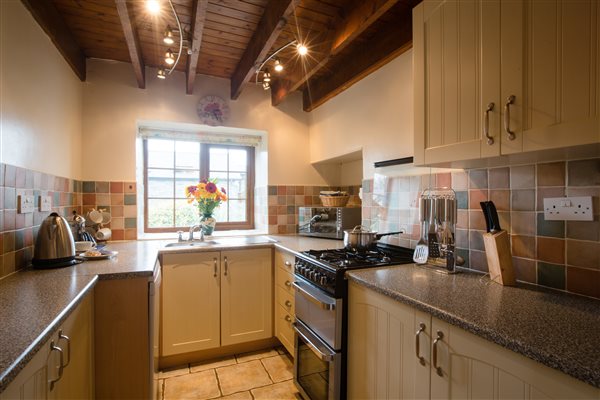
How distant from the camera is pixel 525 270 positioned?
133 centimetres

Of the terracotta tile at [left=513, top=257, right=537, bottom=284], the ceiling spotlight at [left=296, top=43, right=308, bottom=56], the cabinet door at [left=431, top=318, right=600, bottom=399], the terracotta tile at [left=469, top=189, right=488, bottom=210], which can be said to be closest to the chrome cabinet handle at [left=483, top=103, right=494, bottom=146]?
the terracotta tile at [left=469, top=189, right=488, bottom=210]

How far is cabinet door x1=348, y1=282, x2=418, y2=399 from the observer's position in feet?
3.82

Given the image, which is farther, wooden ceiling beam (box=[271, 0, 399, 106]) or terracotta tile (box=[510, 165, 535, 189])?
wooden ceiling beam (box=[271, 0, 399, 106])

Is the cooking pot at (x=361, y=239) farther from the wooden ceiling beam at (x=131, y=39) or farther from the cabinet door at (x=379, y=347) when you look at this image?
the wooden ceiling beam at (x=131, y=39)

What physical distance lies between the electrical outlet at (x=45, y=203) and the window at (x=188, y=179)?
112 centimetres

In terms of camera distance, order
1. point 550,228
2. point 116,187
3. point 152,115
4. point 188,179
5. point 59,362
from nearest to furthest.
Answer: point 59,362 < point 550,228 < point 116,187 < point 152,115 < point 188,179

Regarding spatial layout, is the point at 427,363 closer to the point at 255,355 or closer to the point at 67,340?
the point at 67,340

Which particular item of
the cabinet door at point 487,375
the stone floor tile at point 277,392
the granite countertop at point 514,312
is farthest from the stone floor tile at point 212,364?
the cabinet door at point 487,375

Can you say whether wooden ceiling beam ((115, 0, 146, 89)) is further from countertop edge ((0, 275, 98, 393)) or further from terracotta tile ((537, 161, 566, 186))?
terracotta tile ((537, 161, 566, 186))

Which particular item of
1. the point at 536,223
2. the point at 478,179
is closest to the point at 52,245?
the point at 478,179

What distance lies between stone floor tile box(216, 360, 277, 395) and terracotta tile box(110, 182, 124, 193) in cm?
169

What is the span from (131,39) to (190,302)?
182 cm

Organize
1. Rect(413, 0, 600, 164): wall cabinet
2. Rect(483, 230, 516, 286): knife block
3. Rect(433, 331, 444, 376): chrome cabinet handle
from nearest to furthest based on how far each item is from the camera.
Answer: Rect(413, 0, 600, 164): wall cabinet < Rect(433, 331, 444, 376): chrome cabinet handle < Rect(483, 230, 516, 286): knife block

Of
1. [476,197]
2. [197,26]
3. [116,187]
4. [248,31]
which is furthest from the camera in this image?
[116,187]
